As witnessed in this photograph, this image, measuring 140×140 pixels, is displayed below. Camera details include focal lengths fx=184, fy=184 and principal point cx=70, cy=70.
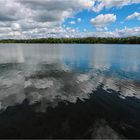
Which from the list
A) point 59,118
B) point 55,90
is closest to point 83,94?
point 55,90

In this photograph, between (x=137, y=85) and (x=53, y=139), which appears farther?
(x=137, y=85)

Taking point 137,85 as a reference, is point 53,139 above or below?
above

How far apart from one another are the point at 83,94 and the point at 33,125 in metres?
8.58

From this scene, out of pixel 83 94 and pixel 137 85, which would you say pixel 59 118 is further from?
pixel 137 85

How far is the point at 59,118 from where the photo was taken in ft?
47.8

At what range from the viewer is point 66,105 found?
17.3 m

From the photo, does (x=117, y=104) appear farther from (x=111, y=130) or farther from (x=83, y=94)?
(x=111, y=130)

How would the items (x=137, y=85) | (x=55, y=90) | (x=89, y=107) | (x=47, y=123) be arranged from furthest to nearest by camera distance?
1. (x=137, y=85)
2. (x=55, y=90)
3. (x=89, y=107)
4. (x=47, y=123)

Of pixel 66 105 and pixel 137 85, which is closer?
pixel 66 105

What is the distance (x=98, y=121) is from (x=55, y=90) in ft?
29.9

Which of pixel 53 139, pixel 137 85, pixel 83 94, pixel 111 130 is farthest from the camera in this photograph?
pixel 137 85

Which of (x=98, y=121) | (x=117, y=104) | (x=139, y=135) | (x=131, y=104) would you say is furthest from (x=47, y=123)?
(x=131, y=104)

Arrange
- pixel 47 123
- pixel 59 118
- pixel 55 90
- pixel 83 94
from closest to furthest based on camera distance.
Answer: pixel 47 123, pixel 59 118, pixel 83 94, pixel 55 90

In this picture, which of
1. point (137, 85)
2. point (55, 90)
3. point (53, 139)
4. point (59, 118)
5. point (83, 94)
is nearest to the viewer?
point (53, 139)
